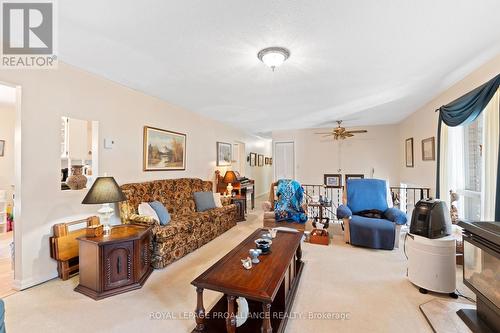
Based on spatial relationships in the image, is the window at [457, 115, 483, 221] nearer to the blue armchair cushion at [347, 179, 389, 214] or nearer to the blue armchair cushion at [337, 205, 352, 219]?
the blue armchair cushion at [347, 179, 389, 214]

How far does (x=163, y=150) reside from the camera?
4109 mm

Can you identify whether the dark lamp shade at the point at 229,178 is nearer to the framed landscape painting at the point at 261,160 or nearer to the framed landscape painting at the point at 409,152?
the framed landscape painting at the point at 261,160

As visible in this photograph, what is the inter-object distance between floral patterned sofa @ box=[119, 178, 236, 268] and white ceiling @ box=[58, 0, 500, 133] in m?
1.61

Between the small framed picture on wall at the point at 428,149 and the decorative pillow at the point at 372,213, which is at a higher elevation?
the small framed picture on wall at the point at 428,149

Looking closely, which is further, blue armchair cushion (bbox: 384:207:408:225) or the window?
blue armchair cushion (bbox: 384:207:408:225)

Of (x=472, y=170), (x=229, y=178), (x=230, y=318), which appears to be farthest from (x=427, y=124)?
(x=230, y=318)

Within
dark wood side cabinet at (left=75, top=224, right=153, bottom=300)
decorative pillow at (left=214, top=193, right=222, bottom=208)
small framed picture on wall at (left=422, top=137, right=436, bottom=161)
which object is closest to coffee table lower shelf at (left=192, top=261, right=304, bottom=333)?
dark wood side cabinet at (left=75, top=224, right=153, bottom=300)

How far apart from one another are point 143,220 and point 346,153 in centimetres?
616

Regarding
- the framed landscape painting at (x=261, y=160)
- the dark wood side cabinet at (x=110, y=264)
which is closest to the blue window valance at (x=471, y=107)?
the dark wood side cabinet at (x=110, y=264)

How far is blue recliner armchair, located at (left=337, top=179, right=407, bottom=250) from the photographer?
3.37 metres

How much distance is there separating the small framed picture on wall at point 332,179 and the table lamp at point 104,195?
6079mm

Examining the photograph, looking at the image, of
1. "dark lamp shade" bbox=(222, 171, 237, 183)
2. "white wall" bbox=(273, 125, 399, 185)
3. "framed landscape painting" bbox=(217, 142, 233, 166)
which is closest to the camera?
"dark lamp shade" bbox=(222, 171, 237, 183)

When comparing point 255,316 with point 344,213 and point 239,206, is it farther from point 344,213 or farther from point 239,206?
point 239,206

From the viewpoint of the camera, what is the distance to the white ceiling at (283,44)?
1.70 metres
